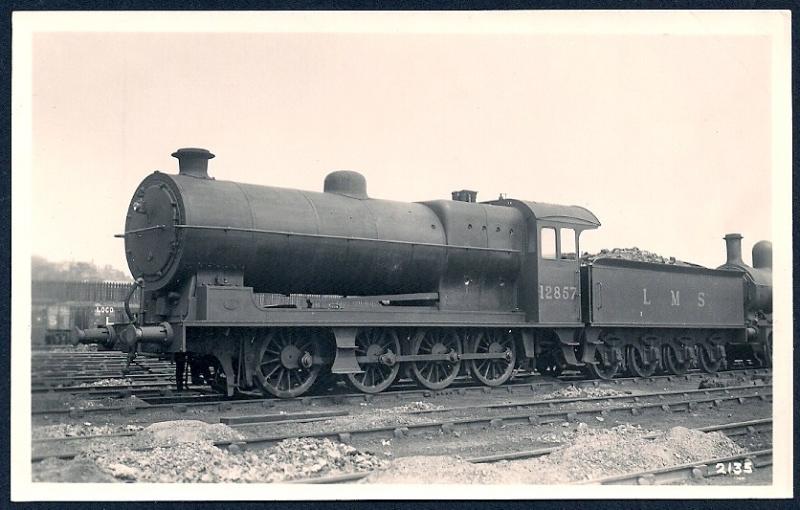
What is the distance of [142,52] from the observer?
946 cm

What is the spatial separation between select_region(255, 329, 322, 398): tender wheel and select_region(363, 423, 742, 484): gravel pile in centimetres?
363

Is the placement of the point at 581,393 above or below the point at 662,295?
below

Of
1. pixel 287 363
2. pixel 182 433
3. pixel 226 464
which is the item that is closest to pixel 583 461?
pixel 226 464

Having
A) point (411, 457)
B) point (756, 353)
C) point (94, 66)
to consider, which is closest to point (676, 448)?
point (411, 457)

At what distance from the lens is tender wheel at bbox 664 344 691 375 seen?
58.6ft

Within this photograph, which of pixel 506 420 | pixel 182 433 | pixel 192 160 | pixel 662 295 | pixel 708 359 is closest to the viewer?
pixel 182 433

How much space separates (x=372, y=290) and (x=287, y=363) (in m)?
2.10

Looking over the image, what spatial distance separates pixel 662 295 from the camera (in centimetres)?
1717

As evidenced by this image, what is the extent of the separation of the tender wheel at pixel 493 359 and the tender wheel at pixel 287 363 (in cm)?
317

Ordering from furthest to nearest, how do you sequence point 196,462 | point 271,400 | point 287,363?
point 287,363
point 271,400
point 196,462

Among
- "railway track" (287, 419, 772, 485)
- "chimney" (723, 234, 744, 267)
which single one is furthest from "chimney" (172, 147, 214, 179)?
"chimney" (723, 234, 744, 267)

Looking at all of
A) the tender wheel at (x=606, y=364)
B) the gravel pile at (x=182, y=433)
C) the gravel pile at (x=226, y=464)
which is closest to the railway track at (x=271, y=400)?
the tender wheel at (x=606, y=364)

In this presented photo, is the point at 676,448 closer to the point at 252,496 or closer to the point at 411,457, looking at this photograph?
the point at 411,457

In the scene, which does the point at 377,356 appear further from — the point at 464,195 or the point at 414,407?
the point at 464,195
